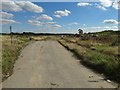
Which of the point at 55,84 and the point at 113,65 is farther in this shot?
the point at 113,65

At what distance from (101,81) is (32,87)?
3.42 metres

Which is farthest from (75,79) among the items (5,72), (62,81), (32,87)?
(5,72)

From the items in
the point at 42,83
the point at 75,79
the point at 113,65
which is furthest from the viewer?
the point at 113,65

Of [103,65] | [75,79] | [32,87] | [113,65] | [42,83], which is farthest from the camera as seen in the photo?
[103,65]

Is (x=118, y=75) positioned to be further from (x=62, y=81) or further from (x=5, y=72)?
(x=5, y=72)

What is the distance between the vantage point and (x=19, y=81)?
13.5 metres

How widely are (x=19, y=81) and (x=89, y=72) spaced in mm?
4471

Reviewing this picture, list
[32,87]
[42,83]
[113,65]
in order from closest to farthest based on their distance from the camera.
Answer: [32,87] → [42,83] → [113,65]

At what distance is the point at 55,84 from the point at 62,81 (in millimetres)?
819

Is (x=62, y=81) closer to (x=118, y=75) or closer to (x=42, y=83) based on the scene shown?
(x=42, y=83)

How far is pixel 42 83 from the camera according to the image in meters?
12.7

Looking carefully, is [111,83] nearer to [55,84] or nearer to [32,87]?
[55,84]

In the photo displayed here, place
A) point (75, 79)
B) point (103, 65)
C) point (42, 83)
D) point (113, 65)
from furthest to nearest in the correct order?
point (103, 65) → point (113, 65) → point (75, 79) → point (42, 83)

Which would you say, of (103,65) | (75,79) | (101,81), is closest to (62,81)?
(75,79)
